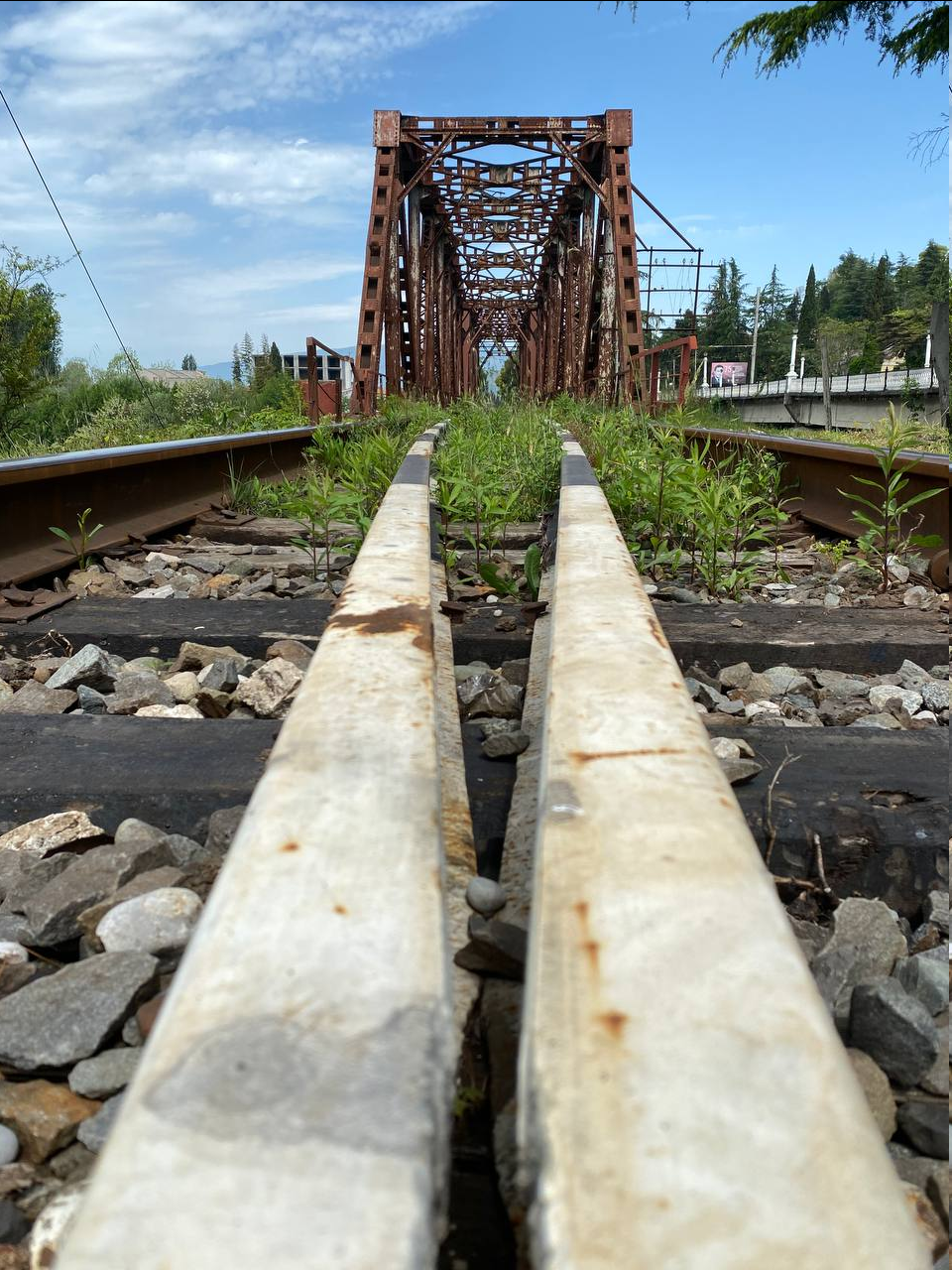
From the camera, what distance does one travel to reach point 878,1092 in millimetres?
953

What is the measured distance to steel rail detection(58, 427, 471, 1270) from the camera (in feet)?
1.59

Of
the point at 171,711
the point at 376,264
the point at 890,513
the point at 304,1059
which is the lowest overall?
the point at 171,711

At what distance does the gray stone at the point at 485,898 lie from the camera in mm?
1059

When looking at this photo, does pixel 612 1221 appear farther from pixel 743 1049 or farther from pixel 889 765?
pixel 889 765

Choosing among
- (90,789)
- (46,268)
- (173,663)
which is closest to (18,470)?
(173,663)

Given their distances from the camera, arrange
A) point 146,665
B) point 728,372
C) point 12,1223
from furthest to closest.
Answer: point 728,372
point 146,665
point 12,1223

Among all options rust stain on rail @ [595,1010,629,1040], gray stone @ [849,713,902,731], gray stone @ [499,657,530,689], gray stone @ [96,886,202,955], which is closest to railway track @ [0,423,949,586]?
gray stone @ [849,713,902,731]

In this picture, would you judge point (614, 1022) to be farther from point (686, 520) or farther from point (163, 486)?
point (163, 486)

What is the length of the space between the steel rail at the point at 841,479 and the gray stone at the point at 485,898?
2582mm

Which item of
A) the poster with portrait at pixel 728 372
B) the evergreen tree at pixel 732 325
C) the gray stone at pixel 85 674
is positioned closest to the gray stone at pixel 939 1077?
the gray stone at pixel 85 674

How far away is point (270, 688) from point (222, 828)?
65cm

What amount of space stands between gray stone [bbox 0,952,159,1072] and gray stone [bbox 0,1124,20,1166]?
0.30 ft

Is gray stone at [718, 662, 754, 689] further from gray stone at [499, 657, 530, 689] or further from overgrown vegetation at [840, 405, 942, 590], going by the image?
overgrown vegetation at [840, 405, 942, 590]

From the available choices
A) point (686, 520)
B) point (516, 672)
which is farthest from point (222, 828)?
point (686, 520)
